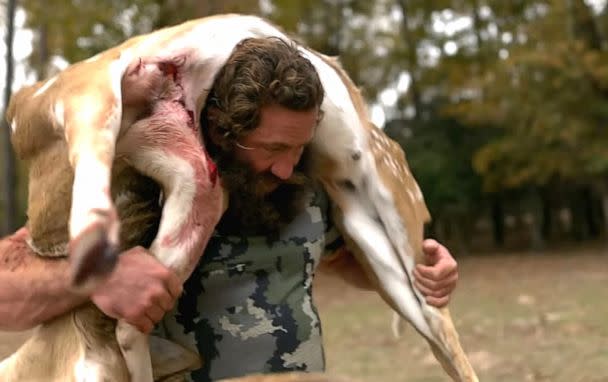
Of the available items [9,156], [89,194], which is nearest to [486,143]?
[9,156]

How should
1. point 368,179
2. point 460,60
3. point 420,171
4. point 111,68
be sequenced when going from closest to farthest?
point 111,68, point 368,179, point 420,171, point 460,60

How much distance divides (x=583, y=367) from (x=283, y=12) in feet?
24.3

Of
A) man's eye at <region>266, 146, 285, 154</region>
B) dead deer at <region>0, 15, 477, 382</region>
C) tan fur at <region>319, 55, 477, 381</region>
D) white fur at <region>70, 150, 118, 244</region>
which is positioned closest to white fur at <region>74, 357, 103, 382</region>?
dead deer at <region>0, 15, 477, 382</region>

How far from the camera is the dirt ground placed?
479cm

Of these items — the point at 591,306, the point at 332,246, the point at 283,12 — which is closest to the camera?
the point at 332,246

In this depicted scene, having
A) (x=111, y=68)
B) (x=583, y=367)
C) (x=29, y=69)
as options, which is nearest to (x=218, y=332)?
(x=111, y=68)

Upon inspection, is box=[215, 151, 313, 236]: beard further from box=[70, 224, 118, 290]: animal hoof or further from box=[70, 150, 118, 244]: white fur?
box=[70, 224, 118, 290]: animal hoof

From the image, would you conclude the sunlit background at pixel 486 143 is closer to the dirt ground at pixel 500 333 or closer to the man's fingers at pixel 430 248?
the dirt ground at pixel 500 333

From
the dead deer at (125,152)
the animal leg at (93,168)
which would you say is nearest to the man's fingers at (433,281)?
the dead deer at (125,152)

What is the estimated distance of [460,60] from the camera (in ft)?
55.5

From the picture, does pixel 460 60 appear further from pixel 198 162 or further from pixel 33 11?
pixel 198 162

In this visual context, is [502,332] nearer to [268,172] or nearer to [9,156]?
[268,172]

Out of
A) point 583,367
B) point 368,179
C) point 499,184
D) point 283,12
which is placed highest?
point 368,179

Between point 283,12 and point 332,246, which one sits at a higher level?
point 332,246
